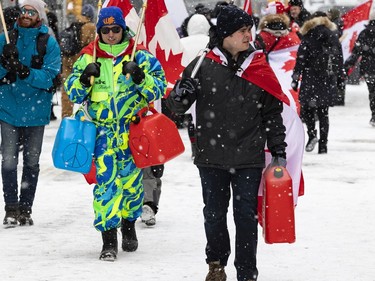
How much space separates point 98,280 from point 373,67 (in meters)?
12.3

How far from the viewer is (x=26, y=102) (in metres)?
9.18

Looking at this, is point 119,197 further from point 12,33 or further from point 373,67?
point 373,67

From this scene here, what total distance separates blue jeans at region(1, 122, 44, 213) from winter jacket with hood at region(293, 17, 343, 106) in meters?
6.37

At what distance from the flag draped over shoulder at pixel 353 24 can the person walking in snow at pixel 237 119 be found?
1556 cm

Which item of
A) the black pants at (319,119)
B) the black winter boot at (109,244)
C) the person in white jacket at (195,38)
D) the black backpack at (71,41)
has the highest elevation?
the person in white jacket at (195,38)

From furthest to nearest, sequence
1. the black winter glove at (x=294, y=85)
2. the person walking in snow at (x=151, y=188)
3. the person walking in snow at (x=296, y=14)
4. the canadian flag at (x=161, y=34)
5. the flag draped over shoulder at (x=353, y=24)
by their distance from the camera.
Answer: the flag draped over shoulder at (x=353, y=24) < the person walking in snow at (x=296, y=14) < the black winter glove at (x=294, y=85) < the canadian flag at (x=161, y=34) < the person walking in snow at (x=151, y=188)

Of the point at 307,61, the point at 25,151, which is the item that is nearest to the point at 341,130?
the point at 307,61

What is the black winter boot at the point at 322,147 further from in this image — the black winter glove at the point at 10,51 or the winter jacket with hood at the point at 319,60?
the black winter glove at the point at 10,51

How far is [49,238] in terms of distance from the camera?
28.4 feet

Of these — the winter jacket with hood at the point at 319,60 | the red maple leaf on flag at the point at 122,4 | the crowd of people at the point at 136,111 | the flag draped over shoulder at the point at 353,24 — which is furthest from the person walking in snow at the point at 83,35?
the flag draped over shoulder at the point at 353,24

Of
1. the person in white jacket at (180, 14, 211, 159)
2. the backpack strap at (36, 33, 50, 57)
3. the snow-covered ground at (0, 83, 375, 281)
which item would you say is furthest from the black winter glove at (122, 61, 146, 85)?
the person in white jacket at (180, 14, 211, 159)

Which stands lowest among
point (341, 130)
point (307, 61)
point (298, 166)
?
point (341, 130)

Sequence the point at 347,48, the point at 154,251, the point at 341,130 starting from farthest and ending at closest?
1. the point at 347,48
2. the point at 341,130
3. the point at 154,251

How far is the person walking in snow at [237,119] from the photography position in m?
6.55
